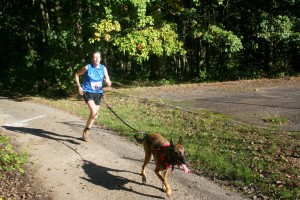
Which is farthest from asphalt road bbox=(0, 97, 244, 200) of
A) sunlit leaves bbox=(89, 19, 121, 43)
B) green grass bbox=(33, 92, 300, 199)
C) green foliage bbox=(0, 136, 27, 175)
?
sunlit leaves bbox=(89, 19, 121, 43)

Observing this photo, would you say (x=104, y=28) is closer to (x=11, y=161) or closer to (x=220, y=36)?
(x=220, y=36)

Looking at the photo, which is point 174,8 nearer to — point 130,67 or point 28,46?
point 28,46

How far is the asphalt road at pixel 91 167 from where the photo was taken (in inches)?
249

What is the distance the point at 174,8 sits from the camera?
816 inches

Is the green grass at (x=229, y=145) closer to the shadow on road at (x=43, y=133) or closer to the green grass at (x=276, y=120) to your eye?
the green grass at (x=276, y=120)

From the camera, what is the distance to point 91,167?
24.8 feet

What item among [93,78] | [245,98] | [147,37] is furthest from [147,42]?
[93,78]

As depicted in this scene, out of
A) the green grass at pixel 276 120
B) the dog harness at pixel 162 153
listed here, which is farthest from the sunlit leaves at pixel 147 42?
the dog harness at pixel 162 153

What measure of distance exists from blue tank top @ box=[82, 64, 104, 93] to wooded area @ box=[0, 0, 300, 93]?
6.99 metres

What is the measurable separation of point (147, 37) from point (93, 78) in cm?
918

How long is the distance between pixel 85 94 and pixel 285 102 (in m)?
9.19

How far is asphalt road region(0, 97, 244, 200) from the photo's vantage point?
6332 mm

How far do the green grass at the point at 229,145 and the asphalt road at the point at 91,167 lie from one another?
0.59 m

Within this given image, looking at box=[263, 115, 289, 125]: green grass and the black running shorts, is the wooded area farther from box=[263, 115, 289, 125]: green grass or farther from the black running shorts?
box=[263, 115, 289, 125]: green grass
